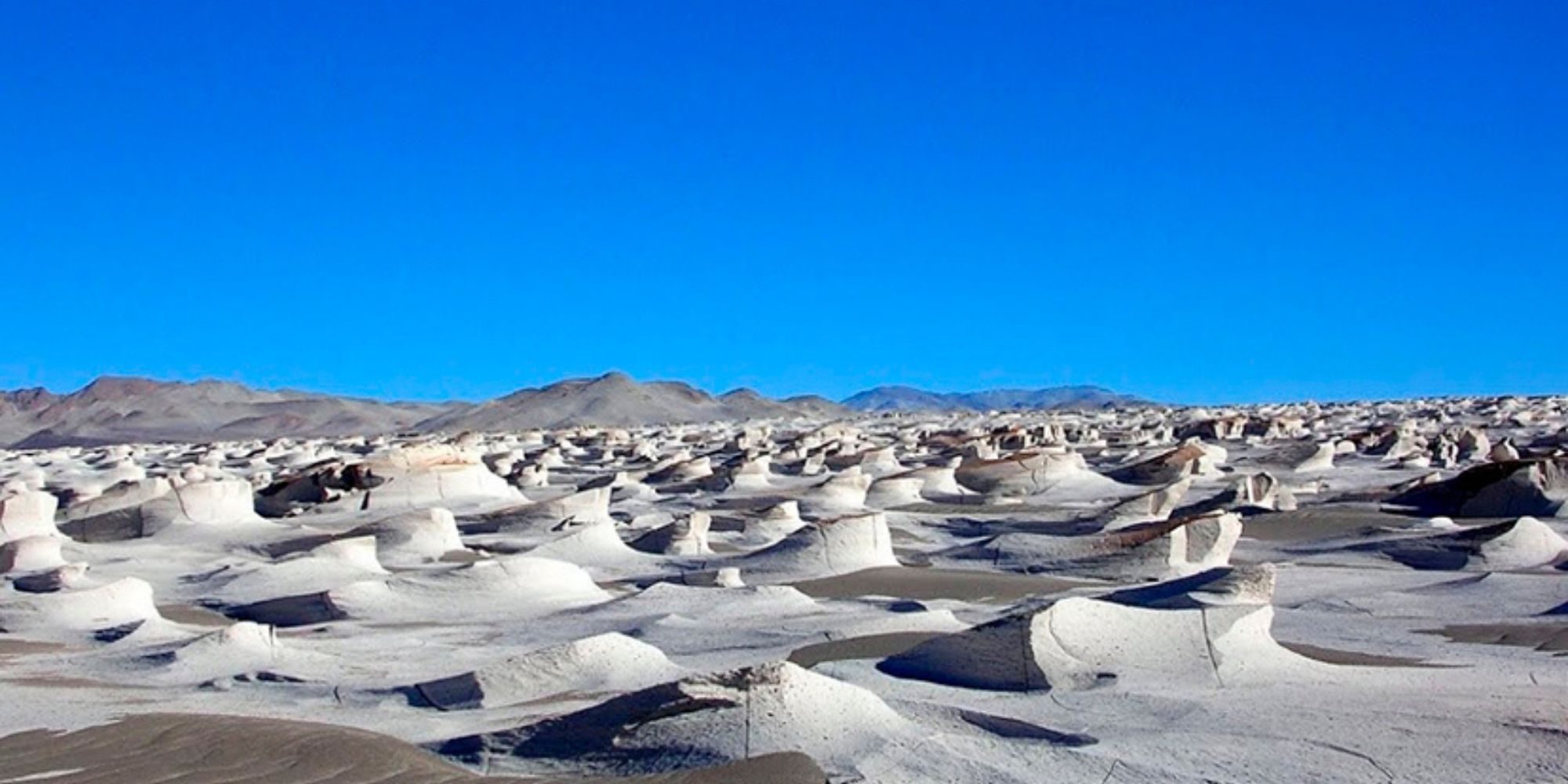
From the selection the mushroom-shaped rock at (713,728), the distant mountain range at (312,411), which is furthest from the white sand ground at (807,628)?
the distant mountain range at (312,411)

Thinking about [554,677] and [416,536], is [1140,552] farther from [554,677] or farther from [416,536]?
[416,536]

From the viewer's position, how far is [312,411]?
214 ft

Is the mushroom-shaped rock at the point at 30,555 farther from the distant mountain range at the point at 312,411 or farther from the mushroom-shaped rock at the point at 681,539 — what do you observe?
the distant mountain range at the point at 312,411

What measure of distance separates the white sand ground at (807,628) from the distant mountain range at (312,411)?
3970 cm

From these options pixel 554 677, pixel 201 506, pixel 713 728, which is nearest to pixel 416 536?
pixel 201 506

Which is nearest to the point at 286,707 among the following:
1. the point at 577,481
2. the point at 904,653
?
the point at 904,653

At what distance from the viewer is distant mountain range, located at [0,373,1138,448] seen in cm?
5594

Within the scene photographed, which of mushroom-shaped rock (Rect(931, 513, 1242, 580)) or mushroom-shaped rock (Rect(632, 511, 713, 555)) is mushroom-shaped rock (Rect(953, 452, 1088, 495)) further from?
mushroom-shaped rock (Rect(931, 513, 1242, 580))

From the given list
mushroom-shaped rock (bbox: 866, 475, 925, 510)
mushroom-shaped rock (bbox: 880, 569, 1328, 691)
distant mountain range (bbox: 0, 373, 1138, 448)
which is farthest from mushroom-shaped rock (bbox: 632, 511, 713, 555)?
distant mountain range (bbox: 0, 373, 1138, 448)

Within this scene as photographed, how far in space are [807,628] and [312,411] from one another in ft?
203

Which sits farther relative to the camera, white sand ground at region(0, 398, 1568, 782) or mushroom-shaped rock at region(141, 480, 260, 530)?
mushroom-shaped rock at region(141, 480, 260, 530)

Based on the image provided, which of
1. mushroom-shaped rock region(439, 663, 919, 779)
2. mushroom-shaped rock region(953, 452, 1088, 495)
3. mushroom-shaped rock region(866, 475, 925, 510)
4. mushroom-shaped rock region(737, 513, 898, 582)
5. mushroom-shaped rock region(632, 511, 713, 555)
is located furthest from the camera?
mushroom-shaped rock region(953, 452, 1088, 495)

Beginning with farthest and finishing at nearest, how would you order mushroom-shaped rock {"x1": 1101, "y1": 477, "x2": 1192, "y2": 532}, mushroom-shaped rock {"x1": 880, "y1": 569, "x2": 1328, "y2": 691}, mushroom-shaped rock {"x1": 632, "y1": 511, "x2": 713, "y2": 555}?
1. mushroom-shaped rock {"x1": 1101, "y1": 477, "x2": 1192, "y2": 532}
2. mushroom-shaped rock {"x1": 632, "y1": 511, "x2": 713, "y2": 555}
3. mushroom-shaped rock {"x1": 880, "y1": 569, "x2": 1328, "y2": 691}

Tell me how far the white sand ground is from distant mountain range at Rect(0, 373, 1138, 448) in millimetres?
39695
